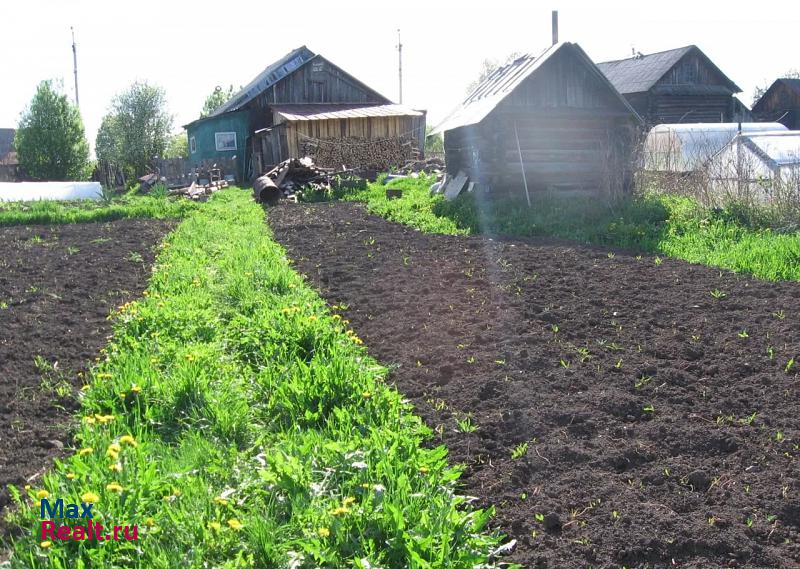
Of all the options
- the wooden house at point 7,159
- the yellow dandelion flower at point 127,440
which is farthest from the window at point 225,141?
the yellow dandelion flower at point 127,440

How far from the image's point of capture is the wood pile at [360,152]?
27047mm

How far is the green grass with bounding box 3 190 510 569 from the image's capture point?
3.00 meters

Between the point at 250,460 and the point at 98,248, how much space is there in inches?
346

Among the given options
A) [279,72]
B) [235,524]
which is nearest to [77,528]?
[235,524]

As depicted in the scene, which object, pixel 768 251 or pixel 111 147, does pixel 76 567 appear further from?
pixel 111 147

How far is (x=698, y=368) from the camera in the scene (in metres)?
5.26

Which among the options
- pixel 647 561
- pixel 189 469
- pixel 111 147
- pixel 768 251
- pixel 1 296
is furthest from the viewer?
pixel 111 147

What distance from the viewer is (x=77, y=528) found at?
3.00m

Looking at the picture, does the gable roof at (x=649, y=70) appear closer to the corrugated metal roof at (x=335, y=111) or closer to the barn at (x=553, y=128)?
the corrugated metal roof at (x=335, y=111)

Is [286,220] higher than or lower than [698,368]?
higher

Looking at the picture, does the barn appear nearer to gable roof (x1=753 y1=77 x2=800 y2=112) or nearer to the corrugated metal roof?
the corrugated metal roof

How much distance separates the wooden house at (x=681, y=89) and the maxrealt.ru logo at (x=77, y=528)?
113 ft

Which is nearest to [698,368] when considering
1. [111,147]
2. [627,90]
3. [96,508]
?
[96,508]

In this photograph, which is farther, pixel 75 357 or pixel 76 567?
pixel 75 357
